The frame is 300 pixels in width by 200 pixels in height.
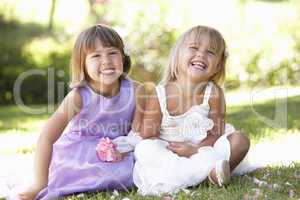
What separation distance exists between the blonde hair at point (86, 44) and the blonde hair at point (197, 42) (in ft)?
1.16

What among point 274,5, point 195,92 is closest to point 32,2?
point 274,5

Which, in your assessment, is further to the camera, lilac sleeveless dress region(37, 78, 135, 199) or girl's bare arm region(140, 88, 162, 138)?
girl's bare arm region(140, 88, 162, 138)

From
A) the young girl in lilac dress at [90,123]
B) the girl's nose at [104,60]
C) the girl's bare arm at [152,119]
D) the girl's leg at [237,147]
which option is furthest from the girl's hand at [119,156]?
the girl's leg at [237,147]

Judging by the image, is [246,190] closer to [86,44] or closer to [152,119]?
[152,119]

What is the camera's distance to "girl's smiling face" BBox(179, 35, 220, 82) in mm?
3816

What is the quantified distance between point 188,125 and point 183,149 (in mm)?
178

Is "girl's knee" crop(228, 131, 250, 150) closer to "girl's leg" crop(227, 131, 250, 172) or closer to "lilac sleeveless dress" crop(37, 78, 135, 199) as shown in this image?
"girl's leg" crop(227, 131, 250, 172)

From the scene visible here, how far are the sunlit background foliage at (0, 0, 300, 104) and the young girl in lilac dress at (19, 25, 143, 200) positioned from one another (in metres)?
4.79

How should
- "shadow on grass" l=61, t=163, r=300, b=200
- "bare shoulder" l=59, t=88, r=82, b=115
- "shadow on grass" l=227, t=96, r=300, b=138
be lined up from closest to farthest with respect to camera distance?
"shadow on grass" l=61, t=163, r=300, b=200 → "bare shoulder" l=59, t=88, r=82, b=115 → "shadow on grass" l=227, t=96, r=300, b=138

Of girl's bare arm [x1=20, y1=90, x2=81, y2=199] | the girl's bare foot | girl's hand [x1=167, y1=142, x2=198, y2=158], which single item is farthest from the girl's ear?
the girl's bare foot

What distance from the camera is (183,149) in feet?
12.1

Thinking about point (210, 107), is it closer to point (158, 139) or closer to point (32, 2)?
point (158, 139)

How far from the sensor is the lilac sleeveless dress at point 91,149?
3600mm

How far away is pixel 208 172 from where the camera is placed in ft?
11.4
